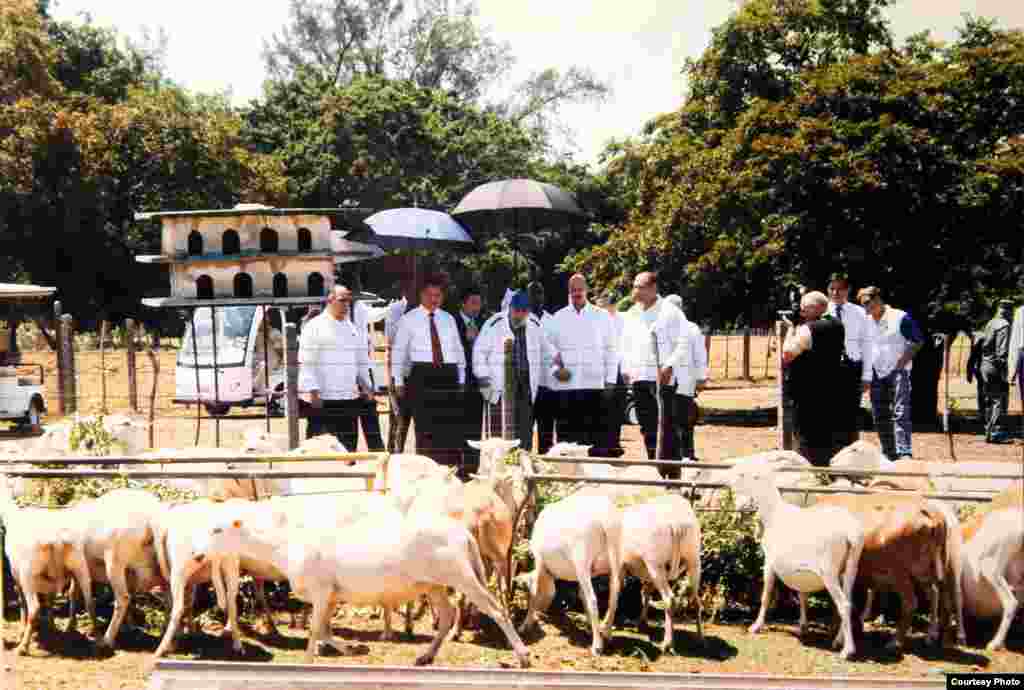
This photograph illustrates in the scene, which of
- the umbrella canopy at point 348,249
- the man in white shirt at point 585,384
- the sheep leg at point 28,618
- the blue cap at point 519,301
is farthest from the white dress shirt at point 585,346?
A: the sheep leg at point 28,618

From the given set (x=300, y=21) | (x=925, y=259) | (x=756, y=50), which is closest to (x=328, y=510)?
(x=925, y=259)

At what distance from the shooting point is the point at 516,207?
40.0ft

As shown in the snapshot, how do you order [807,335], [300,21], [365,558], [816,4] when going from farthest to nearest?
[300,21] < [816,4] < [807,335] < [365,558]

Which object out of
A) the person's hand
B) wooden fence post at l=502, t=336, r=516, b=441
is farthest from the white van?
wooden fence post at l=502, t=336, r=516, b=441

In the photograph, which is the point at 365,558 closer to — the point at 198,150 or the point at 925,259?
the point at 925,259

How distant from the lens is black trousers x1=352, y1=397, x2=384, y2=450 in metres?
9.38

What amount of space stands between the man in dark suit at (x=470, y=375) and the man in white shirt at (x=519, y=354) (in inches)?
4.2

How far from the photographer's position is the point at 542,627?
6.62 meters

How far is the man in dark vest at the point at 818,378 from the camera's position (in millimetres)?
8422

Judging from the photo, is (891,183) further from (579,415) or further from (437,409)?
(437,409)

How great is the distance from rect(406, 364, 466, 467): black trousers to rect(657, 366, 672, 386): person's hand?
60.9 inches

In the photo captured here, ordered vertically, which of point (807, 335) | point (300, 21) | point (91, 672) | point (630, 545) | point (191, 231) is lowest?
point (91, 672)

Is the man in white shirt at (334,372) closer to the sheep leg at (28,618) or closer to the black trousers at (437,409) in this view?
the black trousers at (437,409)

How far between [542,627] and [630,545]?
28.2 inches
